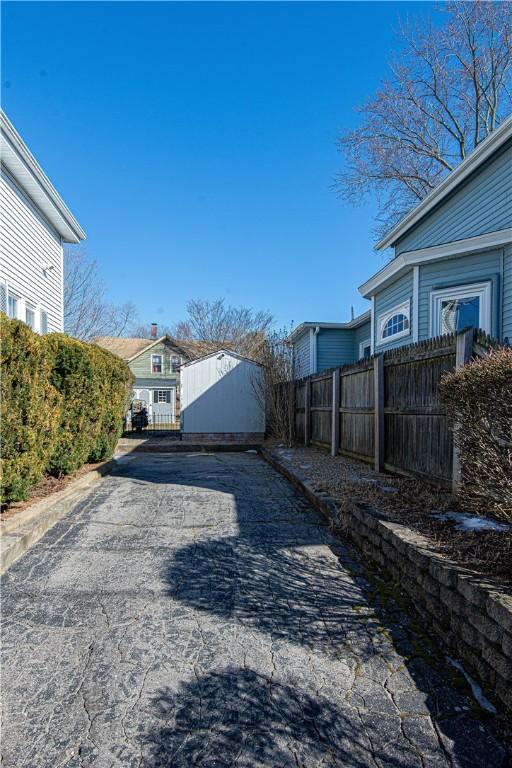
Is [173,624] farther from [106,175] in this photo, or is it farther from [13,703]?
[106,175]

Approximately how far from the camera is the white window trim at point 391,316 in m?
9.55

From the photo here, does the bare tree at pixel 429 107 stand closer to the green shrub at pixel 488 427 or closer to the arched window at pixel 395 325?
the arched window at pixel 395 325

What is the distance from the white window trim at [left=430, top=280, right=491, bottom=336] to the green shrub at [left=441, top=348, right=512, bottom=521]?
570 cm

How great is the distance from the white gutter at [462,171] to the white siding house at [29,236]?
799 centimetres

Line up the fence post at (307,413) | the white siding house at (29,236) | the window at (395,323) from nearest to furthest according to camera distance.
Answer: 1. the white siding house at (29,236)
2. the window at (395,323)
3. the fence post at (307,413)

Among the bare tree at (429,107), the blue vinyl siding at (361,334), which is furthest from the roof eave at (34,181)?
the bare tree at (429,107)

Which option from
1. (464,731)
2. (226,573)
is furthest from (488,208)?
(464,731)

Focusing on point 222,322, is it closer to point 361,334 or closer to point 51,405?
point 361,334

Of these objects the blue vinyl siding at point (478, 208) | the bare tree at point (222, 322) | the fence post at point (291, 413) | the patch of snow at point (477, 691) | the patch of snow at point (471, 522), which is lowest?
the patch of snow at point (477, 691)

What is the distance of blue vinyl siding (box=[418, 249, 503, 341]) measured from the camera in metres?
7.68

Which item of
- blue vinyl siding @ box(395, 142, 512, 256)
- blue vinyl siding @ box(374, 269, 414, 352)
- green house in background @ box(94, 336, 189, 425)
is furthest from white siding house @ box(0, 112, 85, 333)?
green house in background @ box(94, 336, 189, 425)

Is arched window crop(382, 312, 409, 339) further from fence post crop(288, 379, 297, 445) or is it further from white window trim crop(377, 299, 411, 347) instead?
fence post crop(288, 379, 297, 445)

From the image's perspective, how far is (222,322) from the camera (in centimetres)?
3231

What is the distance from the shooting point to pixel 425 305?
8867 millimetres
